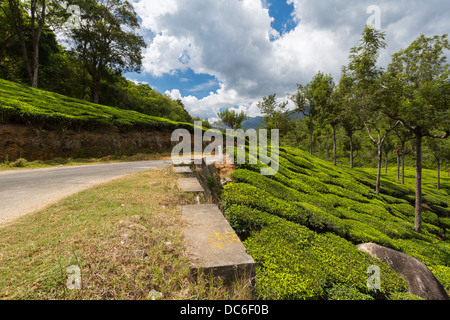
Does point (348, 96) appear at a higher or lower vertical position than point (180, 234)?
higher

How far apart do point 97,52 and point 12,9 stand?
301 inches

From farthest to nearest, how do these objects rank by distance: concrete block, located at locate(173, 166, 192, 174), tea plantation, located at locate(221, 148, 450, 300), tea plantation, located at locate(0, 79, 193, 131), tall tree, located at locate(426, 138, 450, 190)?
tall tree, located at locate(426, 138, 450, 190) < tea plantation, located at locate(0, 79, 193, 131) < concrete block, located at locate(173, 166, 192, 174) < tea plantation, located at locate(221, 148, 450, 300)

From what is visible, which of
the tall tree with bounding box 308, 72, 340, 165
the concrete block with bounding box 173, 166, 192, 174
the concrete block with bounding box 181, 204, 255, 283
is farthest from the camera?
the tall tree with bounding box 308, 72, 340, 165

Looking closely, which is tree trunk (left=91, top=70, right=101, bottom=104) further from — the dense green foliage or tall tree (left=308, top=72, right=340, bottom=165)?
tall tree (left=308, top=72, right=340, bottom=165)

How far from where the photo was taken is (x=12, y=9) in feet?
53.9

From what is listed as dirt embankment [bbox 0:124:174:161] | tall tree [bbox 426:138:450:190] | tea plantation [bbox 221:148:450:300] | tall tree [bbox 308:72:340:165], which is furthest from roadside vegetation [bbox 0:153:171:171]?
tall tree [bbox 426:138:450:190]

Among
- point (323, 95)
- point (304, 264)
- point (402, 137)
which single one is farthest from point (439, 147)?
point (304, 264)

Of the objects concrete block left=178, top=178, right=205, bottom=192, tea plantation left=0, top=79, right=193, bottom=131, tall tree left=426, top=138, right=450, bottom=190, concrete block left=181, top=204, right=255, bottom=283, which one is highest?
tea plantation left=0, top=79, right=193, bottom=131

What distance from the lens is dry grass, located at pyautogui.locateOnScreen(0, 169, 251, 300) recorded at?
171 cm

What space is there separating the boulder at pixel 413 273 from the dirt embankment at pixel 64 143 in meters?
15.7

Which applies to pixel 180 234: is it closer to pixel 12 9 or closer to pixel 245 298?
pixel 245 298

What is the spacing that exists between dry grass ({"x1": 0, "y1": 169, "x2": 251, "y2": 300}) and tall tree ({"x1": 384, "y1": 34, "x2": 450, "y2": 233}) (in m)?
11.6
